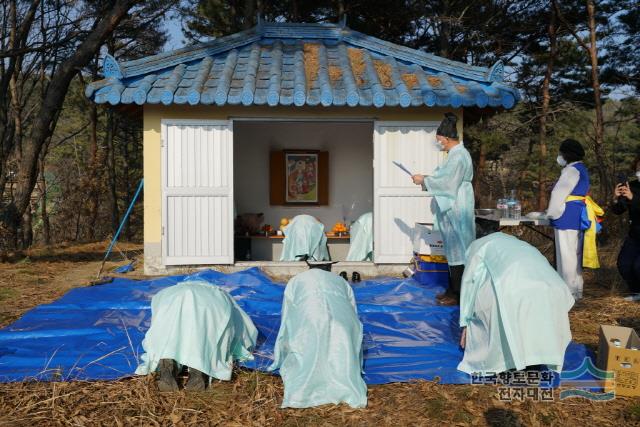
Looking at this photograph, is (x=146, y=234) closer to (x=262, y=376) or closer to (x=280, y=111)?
(x=280, y=111)

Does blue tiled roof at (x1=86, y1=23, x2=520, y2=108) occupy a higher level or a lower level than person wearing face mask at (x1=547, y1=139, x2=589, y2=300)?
higher

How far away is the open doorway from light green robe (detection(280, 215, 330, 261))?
2405 millimetres

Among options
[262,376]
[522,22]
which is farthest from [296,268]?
[522,22]

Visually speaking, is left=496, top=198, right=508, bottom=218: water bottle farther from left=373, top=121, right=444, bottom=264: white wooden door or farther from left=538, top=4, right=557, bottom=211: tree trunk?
left=538, top=4, right=557, bottom=211: tree trunk

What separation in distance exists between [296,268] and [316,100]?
2391mm

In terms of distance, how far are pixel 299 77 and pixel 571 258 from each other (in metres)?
4.27

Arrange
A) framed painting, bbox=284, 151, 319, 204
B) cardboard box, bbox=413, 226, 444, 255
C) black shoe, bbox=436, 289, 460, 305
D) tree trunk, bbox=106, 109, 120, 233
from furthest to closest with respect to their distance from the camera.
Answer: tree trunk, bbox=106, 109, 120, 233, framed painting, bbox=284, 151, 319, 204, cardboard box, bbox=413, 226, 444, 255, black shoe, bbox=436, 289, 460, 305

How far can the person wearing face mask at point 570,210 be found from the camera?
6.33 metres

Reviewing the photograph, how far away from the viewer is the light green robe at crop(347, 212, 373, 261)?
9312mm

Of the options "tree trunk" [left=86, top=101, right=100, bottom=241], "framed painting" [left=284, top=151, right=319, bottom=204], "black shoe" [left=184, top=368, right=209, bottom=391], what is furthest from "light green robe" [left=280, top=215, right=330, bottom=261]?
"tree trunk" [left=86, top=101, right=100, bottom=241]

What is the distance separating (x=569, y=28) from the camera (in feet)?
46.7

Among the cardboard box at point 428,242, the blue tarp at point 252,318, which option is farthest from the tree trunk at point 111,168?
the cardboard box at point 428,242

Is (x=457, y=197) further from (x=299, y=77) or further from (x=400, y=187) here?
(x=299, y=77)

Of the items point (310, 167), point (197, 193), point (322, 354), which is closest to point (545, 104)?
point (310, 167)
